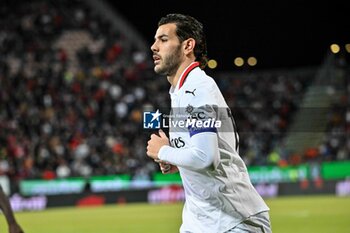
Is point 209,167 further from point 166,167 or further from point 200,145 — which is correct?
point 166,167

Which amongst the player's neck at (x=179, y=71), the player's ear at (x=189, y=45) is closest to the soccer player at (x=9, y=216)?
the player's neck at (x=179, y=71)

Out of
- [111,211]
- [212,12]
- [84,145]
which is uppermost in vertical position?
[212,12]

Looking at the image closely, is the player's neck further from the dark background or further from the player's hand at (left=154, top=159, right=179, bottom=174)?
the dark background

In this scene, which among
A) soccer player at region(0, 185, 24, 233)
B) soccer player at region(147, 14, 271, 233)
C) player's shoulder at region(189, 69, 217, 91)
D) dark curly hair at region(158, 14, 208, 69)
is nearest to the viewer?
soccer player at region(147, 14, 271, 233)

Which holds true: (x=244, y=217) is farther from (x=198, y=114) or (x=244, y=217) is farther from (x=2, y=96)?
(x=2, y=96)

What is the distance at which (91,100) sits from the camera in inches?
1028

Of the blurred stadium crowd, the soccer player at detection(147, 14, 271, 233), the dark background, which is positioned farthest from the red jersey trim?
the blurred stadium crowd

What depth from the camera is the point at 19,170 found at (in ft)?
72.6

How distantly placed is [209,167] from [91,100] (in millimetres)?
22243

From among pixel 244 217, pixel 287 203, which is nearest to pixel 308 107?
pixel 287 203

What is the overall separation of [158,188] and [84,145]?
280cm

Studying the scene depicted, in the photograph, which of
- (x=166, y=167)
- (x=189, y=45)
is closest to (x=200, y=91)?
(x=189, y=45)

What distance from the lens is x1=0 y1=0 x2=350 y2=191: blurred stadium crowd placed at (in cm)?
2327

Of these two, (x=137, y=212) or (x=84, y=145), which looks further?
(x=84, y=145)
